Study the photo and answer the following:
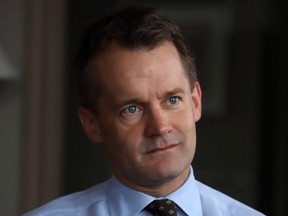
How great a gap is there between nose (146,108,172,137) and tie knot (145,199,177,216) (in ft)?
0.75

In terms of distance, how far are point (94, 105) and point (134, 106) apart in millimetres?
190

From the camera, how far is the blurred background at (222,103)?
159 inches

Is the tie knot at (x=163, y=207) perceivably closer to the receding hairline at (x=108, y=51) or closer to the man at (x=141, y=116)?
the man at (x=141, y=116)

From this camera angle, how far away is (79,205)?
2.55 meters

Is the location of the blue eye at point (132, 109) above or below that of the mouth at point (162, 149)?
above

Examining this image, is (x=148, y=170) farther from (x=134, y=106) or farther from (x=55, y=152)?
(x=55, y=152)

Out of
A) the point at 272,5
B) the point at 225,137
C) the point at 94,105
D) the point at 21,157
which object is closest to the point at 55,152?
the point at 21,157

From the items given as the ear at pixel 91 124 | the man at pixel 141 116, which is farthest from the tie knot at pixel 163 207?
the ear at pixel 91 124

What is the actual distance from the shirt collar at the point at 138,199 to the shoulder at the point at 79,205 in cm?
4

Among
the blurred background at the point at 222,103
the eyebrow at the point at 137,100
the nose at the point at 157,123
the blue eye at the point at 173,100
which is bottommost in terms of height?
the blurred background at the point at 222,103

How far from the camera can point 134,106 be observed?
234cm

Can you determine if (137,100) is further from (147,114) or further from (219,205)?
(219,205)

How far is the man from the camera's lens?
2.33 m

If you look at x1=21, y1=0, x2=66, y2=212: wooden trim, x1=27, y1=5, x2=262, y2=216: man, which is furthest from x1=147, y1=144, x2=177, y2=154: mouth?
x1=21, y1=0, x2=66, y2=212: wooden trim
